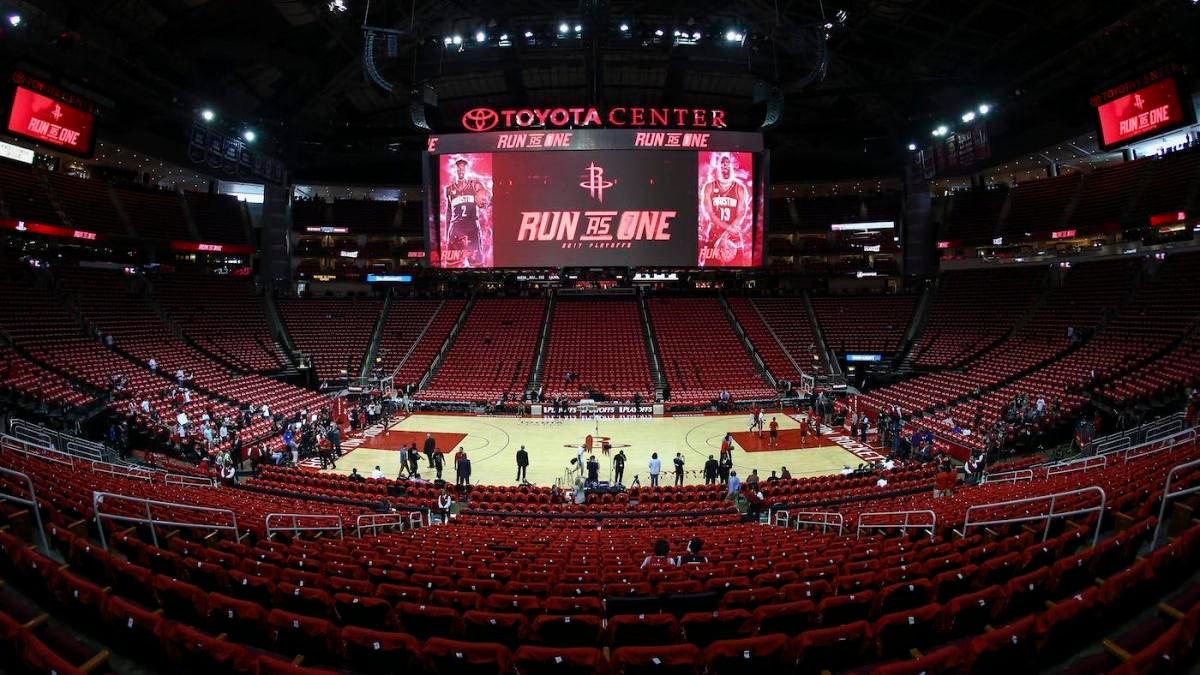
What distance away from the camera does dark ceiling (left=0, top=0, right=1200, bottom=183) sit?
23781 millimetres

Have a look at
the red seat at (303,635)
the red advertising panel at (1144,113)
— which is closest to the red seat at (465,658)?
the red seat at (303,635)

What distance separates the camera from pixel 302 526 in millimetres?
10766

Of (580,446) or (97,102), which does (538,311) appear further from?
(97,102)

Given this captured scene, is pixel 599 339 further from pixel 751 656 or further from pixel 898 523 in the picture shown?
pixel 751 656

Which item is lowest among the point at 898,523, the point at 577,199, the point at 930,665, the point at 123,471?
the point at 123,471

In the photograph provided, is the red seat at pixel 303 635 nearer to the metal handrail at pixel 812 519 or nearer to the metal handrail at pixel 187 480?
the metal handrail at pixel 812 519

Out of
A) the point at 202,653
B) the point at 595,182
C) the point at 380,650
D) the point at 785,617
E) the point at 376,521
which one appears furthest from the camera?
the point at 595,182

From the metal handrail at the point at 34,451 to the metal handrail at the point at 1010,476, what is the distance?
23.6 meters

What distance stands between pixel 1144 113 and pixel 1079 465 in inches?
766

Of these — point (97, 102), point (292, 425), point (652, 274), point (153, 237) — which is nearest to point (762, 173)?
point (652, 274)

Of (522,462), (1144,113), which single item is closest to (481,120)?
(522,462)

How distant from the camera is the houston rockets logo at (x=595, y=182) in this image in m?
29.9

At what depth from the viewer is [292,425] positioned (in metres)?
22.5

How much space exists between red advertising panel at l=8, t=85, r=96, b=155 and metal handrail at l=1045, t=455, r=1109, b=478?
3855 cm
